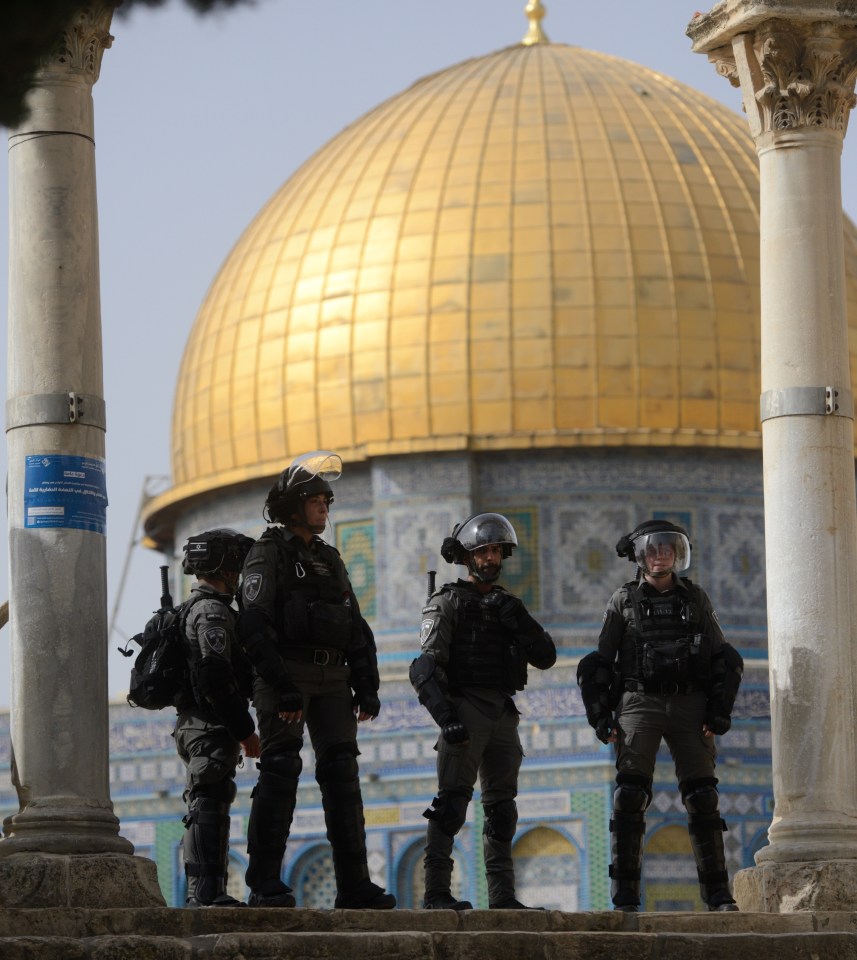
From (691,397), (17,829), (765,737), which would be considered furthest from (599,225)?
(17,829)

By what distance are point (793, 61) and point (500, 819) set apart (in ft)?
13.0

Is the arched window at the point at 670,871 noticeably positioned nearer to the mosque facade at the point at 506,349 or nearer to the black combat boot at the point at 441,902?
the mosque facade at the point at 506,349

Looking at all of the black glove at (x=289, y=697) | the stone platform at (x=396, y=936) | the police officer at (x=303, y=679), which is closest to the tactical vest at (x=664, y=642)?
the stone platform at (x=396, y=936)

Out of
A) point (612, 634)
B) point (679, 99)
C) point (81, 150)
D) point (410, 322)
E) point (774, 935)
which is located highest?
point (679, 99)

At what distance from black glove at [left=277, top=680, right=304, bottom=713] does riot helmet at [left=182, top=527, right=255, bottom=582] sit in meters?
0.81

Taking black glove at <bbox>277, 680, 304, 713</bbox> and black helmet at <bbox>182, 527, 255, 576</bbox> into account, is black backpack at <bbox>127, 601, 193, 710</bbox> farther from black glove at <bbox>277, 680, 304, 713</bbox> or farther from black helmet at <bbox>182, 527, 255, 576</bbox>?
black glove at <bbox>277, 680, 304, 713</bbox>

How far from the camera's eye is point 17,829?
1186 centimetres

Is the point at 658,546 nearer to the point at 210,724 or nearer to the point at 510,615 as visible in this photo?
the point at 510,615

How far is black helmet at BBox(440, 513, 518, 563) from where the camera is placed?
39.9 ft

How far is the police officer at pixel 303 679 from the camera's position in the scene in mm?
11352

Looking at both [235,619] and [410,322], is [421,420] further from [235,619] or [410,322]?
[235,619]

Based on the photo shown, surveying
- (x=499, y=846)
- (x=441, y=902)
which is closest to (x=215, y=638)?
(x=441, y=902)

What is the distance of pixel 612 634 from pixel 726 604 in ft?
57.1

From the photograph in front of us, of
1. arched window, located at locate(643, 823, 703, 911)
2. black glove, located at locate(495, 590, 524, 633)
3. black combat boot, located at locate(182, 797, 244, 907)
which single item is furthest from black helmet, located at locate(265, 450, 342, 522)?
arched window, located at locate(643, 823, 703, 911)
